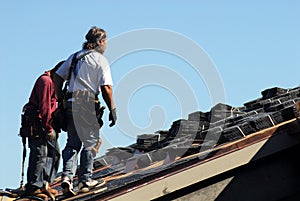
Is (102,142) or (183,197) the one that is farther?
(102,142)

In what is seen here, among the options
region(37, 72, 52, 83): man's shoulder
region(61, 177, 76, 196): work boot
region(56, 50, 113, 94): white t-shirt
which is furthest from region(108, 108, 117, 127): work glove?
region(37, 72, 52, 83): man's shoulder

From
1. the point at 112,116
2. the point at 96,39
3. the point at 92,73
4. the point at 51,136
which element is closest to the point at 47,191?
the point at 51,136

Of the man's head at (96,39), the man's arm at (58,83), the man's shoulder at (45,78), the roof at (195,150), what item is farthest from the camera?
the man's shoulder at (45,78)

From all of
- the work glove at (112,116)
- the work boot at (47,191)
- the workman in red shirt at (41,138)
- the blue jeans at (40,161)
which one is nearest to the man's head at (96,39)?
the workman in red shirt at (41,138)

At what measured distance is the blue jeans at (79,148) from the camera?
22.0ft

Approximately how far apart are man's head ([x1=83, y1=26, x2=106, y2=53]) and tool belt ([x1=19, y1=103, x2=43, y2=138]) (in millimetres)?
1028

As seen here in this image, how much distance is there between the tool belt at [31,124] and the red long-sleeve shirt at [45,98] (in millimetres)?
81

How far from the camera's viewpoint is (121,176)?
7578 mm

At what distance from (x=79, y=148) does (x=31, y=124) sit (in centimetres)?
79

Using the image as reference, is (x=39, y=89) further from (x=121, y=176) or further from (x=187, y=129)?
(x=187, y=129)

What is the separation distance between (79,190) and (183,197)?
1.10m

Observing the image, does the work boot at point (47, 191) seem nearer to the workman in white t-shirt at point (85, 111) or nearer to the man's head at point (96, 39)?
the workman in white t-shirt at point (85, 111)

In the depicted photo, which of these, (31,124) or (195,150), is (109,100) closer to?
(31,124)

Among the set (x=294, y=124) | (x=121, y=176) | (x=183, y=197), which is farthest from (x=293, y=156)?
(x=121, y=176)
